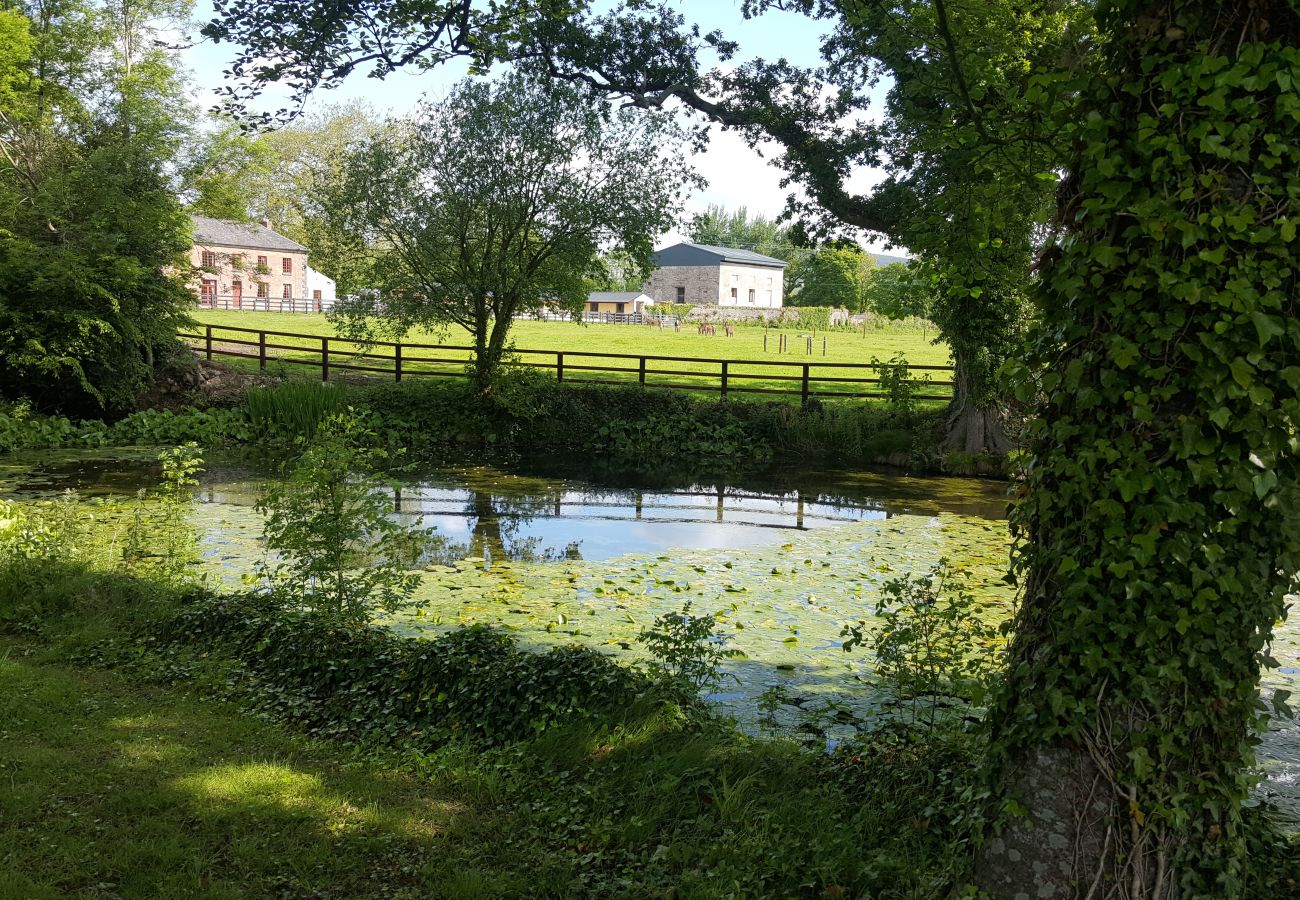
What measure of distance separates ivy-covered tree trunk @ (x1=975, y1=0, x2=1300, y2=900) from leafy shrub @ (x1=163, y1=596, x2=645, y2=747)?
279 centimetres

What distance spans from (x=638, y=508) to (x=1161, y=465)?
37.0 ft

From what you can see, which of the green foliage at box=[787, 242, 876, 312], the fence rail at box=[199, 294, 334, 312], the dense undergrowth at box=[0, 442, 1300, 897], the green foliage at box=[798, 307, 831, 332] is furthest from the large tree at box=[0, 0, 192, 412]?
the green foliage at box=[787, 242, 876, 312]

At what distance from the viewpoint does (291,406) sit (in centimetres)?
1897

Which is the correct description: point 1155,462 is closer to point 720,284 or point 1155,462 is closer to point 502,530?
point 502,530

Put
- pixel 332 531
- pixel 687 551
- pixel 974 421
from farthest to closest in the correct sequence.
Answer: pixel 974 421
pixel 687 551
pixel 332 531

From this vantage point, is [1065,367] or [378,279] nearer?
[1065,367]

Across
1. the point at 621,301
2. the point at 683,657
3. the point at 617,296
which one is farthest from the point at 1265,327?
the point at 617,296

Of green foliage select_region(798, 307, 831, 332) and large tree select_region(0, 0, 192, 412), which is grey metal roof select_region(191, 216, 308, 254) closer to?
green foliage select_region(798, 307, 831, 332)

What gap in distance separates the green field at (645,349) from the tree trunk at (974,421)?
5894mm

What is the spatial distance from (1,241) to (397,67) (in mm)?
13969

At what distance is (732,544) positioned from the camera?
1158cm

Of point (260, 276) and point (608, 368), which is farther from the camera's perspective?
point (260, 276)

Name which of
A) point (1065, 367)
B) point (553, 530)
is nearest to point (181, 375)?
point (553, 530)

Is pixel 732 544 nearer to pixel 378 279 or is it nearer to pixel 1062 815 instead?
pixel 1062 815
